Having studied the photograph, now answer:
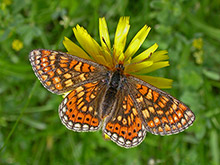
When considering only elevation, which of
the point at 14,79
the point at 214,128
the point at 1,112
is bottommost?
the point at 1,112

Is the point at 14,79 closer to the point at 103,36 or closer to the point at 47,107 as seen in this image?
the point at 47,107

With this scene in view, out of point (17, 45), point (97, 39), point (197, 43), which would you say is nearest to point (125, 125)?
point (97, 39)

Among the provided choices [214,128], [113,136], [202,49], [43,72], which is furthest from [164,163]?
[43,72]

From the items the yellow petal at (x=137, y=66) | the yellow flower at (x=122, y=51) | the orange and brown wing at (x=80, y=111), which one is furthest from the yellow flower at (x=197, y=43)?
the orange and brown wing at (x=80, y=111)

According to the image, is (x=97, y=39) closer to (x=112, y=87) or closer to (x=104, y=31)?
(x=104, y=31)

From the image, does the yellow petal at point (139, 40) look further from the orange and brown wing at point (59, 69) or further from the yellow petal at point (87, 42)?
the orange and brown wing at point (59, 69)

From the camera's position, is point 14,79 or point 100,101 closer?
point 100,101
